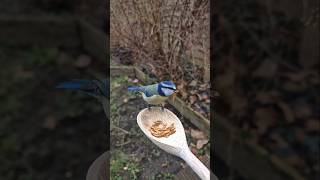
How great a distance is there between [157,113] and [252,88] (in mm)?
1339

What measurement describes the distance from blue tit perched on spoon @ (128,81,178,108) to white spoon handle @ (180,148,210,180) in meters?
0.06

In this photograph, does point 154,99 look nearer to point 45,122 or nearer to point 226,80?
point 226,80

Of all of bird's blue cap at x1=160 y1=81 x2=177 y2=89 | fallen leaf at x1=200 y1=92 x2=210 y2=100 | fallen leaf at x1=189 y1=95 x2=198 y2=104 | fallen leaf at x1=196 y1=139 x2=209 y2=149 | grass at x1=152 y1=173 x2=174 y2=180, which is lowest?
grass at x1=152 y1=173 x2=174 y2=180

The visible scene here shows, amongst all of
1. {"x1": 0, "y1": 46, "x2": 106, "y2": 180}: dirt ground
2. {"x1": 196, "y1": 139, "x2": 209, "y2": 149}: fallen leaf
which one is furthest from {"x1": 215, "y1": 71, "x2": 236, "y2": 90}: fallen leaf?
{"x1": 196, "y1": 139, "x2": 209, "y2": 149}: fallen leaf

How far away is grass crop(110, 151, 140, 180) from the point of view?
0.51 metres

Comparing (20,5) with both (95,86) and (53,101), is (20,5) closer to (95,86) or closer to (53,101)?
(53,101)

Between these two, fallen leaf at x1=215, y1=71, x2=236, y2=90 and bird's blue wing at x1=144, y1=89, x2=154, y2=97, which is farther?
fallen leaf at x1=215, y1=71, x2=236, y2=90

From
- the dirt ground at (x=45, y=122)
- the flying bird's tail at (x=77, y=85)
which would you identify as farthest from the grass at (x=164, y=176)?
the dirt ground at (x=45, y=122)

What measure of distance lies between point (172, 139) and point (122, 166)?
0.06 m

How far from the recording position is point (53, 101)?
203cm

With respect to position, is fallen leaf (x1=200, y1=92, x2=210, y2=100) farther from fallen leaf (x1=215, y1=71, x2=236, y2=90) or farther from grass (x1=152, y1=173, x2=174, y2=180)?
fallen leaf (x1=215, y1=71, x2=236, y2=90)

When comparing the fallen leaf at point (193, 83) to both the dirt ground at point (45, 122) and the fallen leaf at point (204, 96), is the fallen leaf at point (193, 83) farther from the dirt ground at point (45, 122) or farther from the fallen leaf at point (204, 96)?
the dirt ground at point (45, 122)

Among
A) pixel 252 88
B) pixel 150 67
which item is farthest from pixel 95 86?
pixel 252 88

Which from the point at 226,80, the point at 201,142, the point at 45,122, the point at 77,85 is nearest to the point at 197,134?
the point at 201,142
